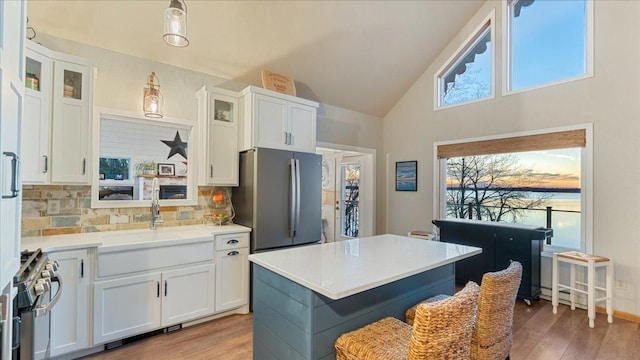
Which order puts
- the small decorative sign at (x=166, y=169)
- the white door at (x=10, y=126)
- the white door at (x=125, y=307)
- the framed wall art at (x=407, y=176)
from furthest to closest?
1. the framed wall art at (x=407, y=176)
2. the small decorative sign at (x=166, y=169)
3. the white door at (x=125, y=307)
4. the white door at (x=10, y=126)

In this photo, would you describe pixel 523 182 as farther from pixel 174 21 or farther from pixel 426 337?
pixel 174 21

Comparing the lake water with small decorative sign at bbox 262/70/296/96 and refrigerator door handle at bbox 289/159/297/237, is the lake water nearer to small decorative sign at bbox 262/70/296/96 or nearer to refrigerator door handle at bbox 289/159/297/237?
refrigerator door handle at bbox 289/159/297/237

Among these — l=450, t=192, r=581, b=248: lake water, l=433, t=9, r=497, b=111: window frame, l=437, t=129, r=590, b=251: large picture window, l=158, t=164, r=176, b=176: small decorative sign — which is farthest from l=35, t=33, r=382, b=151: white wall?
l=450, t=192, r=581, b=248: lake water

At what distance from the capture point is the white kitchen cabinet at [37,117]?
2168mm

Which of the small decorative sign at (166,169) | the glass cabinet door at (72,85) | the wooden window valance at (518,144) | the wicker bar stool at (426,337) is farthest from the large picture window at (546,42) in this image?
the glass cabinet door at (72,85)

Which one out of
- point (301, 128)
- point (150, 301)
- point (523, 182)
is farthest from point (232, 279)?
point (523, 182)

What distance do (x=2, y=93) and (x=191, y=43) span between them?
2.51m

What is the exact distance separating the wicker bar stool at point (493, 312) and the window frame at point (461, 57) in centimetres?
323

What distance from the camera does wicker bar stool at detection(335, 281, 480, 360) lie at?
1214 millimetres

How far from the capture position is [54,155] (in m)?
2.36

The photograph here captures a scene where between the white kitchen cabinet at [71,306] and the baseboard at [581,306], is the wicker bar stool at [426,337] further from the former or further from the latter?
the baseboard at [581,306]

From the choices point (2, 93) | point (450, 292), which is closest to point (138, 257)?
point (2, 93)

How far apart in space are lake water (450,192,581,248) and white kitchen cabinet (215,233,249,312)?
12.1ft

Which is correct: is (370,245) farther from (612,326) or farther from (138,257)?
(612,326)
